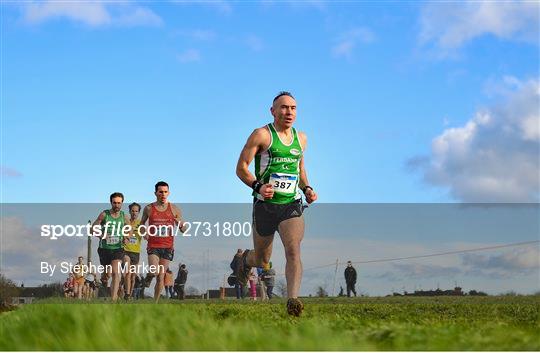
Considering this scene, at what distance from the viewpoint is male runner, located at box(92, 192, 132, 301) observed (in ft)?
54.5

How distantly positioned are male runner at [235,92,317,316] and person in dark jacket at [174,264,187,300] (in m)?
17.2

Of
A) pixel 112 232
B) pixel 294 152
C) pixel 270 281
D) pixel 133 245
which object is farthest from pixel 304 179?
pixel 270 281

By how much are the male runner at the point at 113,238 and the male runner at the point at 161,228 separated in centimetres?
72

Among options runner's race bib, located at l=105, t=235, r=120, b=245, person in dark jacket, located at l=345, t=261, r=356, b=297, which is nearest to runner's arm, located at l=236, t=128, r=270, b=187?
runner's race bib, located at l=105, t=235, r=120, b=245

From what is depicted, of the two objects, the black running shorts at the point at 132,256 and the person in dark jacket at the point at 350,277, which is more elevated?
the person in dark jacket at the point at 350,277

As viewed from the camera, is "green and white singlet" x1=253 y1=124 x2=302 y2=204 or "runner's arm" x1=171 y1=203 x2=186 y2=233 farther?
"runner's arm" x1=171 y1=203 x2=186 y2=233

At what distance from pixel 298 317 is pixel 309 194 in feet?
6.34

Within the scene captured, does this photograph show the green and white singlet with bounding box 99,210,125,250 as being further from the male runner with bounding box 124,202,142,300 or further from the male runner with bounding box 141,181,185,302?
the male runner with bounding box 141,181,185,302

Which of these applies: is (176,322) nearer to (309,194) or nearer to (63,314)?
(63,314)

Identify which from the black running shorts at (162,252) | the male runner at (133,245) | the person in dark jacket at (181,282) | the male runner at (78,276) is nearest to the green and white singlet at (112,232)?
the male runner at (133,245)

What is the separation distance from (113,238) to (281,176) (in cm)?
782

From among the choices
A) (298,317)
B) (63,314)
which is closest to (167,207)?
(298,317)

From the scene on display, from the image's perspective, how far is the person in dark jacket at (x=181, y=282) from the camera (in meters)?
26.8

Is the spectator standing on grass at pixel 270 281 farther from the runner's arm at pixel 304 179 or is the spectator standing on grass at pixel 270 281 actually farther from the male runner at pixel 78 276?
the runner's arm at pixel 304 179
